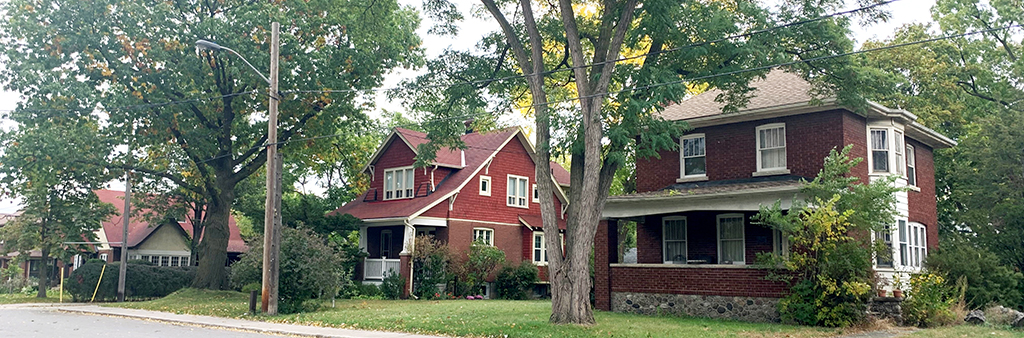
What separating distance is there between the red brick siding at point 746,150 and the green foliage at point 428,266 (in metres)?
9.58

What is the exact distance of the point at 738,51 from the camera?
19.0 metres

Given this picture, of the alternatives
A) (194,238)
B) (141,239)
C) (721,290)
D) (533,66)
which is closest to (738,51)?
(533,66)

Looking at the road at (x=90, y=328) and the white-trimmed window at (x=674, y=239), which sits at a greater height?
the white-trimmed window at (x=674, y=239)

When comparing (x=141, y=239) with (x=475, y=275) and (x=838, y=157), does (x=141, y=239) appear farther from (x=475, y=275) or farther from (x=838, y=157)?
(x=838, y=157)

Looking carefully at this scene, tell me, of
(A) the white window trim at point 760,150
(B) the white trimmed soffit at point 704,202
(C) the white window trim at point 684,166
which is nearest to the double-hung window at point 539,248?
(C) the white window trim at point 684,166

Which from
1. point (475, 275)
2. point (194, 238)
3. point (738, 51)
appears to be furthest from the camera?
point (194, 238)

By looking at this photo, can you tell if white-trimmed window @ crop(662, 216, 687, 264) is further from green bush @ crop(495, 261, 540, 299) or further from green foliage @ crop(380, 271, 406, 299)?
green foliage @ crop(380, 271, 406, 299)

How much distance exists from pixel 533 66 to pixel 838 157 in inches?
298

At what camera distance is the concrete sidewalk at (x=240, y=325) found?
18000mm

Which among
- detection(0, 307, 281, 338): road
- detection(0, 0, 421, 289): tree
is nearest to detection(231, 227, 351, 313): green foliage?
detection(0, 307, 281, 338): road

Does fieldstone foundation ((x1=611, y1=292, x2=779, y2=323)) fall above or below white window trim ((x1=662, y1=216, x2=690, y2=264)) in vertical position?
below

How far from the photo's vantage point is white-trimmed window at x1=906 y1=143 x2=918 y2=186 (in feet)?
81.8

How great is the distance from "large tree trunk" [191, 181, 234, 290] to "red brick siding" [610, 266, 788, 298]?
17.3 m

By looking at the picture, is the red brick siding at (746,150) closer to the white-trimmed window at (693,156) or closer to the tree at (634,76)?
the white-trimmed window at (693,156)
